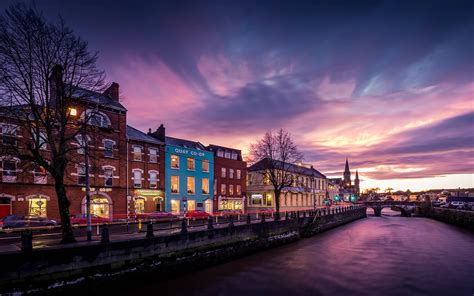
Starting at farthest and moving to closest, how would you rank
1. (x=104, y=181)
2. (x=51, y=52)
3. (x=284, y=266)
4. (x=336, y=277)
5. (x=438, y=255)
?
(x=104, y=181)
(x=438, y=255)
(x=284, y=266)
(x=336, y=277)
(x=51, y=52)

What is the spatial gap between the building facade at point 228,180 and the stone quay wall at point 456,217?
36435 mm

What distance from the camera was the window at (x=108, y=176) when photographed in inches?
1469

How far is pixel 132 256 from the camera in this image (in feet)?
60.3

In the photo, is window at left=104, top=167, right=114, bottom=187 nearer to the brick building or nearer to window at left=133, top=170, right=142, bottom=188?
the brick building

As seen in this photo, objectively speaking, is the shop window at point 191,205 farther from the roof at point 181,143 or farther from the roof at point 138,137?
the roof at point 138,137

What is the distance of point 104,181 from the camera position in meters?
37.1

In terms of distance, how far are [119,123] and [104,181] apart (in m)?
6.93

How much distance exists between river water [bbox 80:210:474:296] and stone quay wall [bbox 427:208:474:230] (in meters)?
22.1

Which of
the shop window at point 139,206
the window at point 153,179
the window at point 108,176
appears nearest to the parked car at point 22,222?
the window at point 108,176

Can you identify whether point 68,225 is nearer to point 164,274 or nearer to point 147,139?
point 164,274

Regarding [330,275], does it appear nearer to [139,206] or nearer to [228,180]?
[139,206]

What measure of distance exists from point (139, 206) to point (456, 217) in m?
54.9

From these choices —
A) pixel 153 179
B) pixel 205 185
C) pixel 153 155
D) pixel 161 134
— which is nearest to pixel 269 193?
pixel 205 185

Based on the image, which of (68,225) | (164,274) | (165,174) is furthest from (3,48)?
(165,174)
